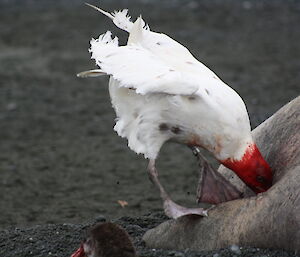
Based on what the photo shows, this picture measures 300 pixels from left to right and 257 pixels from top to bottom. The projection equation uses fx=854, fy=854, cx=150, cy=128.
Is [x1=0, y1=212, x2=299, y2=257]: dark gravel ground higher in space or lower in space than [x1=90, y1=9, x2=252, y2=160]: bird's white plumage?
lower

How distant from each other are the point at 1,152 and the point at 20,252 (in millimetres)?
2937

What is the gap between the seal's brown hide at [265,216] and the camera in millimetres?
3252

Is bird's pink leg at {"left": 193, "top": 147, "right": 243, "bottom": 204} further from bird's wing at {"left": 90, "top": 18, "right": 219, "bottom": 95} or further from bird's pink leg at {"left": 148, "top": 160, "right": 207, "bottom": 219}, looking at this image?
bird's wing at {"left": 90, "top": 18, "right": 219, "bottom": 95}

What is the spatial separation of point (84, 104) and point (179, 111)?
433cm

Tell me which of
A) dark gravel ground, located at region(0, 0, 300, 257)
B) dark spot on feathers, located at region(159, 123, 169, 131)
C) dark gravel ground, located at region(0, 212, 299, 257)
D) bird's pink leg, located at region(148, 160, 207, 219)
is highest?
dark spot on feathers, located at region(159, 123, 169, 131)

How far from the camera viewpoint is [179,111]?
350 centimetres

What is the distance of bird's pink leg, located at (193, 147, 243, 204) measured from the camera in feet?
12.2

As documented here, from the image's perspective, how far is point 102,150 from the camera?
21.4 ft

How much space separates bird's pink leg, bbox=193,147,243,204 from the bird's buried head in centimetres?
14

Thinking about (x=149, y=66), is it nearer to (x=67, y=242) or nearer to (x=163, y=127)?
(x=163, y=127)

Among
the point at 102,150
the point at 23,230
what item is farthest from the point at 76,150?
the point at 23,230

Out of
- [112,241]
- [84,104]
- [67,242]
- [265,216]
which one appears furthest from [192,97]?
[84,104]

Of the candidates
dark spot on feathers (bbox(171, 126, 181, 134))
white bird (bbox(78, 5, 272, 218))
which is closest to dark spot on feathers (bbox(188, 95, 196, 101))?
white bird (bbox(78, 5, 272, 218))

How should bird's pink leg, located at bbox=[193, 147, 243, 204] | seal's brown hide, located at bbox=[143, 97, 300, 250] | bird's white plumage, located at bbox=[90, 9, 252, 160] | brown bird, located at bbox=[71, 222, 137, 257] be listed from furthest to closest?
bird's pink leg, located at bbox=[193, 147, 243, 204]
bird's white plumage, located at bbox=[90, 9, 252, 160]
seal's brown hide, located at bbox=[143, 97, 300, 250]
brown bird, located at bbox=[71, 222, 137, 257]
